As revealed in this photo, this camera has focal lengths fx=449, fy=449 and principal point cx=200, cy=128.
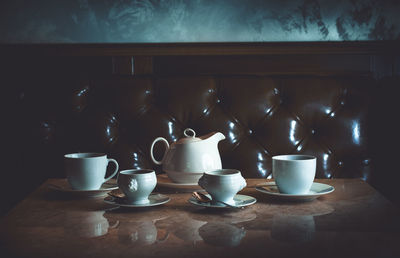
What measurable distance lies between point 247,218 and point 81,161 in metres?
0.38

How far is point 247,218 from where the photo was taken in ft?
2.44

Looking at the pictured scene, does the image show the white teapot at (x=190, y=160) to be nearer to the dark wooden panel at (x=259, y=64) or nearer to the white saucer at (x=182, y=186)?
the white saucer at (x=182, y=186)

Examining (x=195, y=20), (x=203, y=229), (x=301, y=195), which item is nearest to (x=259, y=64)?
(x=195, y=20)

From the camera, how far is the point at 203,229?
68 cm

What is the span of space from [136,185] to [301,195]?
1.03 ft

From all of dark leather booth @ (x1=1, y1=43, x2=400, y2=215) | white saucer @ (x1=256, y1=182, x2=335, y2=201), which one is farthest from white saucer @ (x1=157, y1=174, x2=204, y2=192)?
dark leather booth @ (x1=1, y1=43, x2=400, y2=215)

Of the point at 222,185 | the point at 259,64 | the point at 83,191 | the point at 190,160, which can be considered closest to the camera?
the point at 222,185

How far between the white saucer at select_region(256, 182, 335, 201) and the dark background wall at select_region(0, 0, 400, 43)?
2.80ft

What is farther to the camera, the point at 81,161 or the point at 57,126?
the point at 57,126

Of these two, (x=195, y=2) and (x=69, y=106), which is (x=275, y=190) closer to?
(x=69, y=106)

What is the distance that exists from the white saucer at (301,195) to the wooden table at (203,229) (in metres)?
0.01

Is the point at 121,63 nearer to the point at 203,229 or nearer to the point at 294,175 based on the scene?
the point at 294,175

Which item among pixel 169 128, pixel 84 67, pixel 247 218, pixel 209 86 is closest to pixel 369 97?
pixel 209 86

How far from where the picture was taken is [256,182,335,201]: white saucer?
34.0 inches
